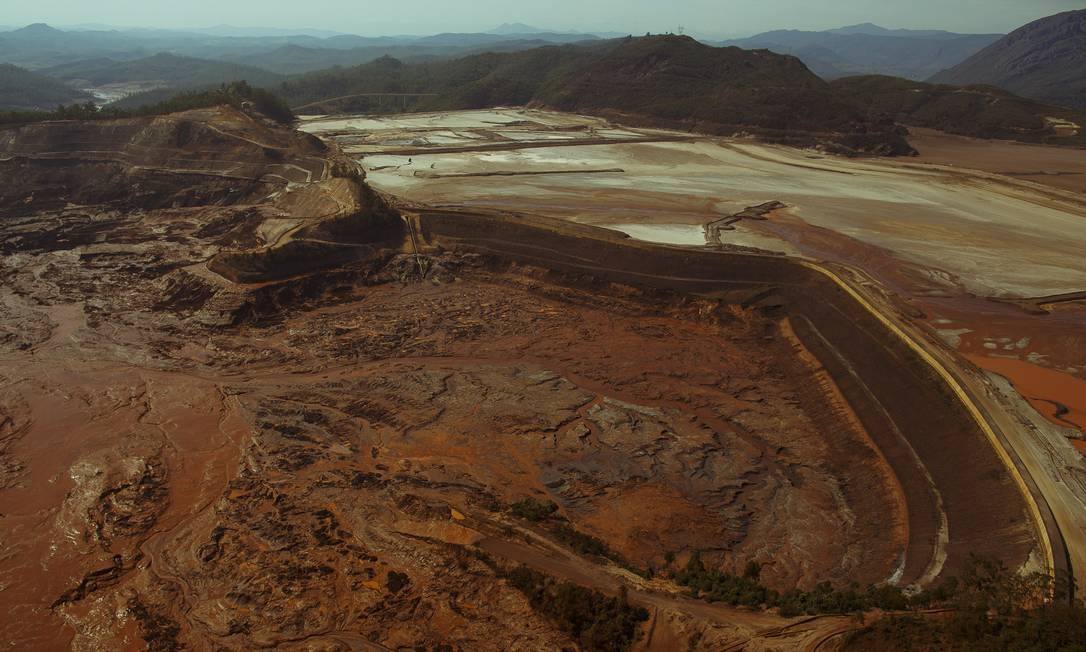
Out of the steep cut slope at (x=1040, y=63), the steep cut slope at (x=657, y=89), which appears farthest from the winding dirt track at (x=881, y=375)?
the steep cut slope at (x=1040, y=63)

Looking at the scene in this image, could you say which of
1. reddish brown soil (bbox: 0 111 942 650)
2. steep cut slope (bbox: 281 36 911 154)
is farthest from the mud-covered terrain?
steep cut slope (bbox: 281 36 911 154)

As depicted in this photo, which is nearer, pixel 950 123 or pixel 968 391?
pixel 968 391

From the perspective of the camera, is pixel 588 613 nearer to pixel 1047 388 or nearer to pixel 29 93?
pixel 1047 388

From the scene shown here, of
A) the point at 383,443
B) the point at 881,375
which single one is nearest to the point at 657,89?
the point at 881,375

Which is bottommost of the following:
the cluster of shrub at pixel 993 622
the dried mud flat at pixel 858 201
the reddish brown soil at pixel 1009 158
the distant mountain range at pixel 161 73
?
the cluster of shrub at pixel 993 622

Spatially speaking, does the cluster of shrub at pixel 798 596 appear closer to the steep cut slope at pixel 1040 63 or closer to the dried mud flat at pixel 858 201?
the dried mud flat at pixel 858 201

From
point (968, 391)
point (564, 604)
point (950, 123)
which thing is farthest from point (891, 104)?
point (564, 604)

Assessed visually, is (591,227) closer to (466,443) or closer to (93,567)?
(466,443)
